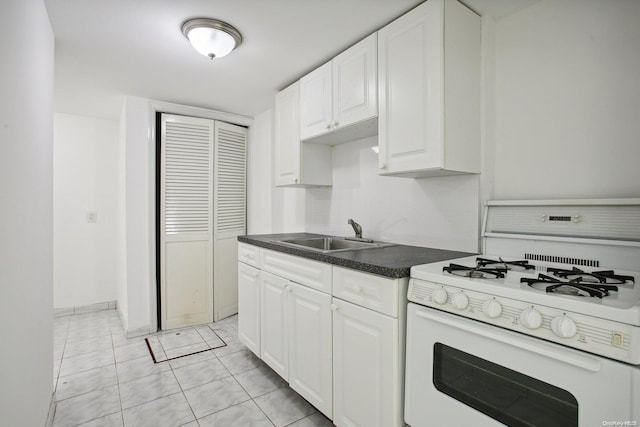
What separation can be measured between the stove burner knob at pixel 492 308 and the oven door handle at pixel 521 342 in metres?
0.05

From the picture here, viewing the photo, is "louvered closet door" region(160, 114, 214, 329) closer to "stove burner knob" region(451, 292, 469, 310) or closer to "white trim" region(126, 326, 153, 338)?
"white trim" region(126, 326, 153, 338)

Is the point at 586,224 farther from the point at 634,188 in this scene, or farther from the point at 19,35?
the point at 19,35

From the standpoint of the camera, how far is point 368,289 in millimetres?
1438

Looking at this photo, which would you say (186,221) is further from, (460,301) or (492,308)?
(492,308)

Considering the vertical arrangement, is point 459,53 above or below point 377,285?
above

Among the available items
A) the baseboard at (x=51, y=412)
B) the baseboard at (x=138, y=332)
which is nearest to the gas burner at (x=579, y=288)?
the baseboard at (x=51, y=412)

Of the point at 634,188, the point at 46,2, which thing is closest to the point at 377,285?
the point at 634,188

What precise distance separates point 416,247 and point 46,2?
94.3 inches

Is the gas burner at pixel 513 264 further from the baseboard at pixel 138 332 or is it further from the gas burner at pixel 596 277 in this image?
the baseboard at pixel 138 332

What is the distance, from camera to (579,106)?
58.4 inches

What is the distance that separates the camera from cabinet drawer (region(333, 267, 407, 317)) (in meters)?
1.33

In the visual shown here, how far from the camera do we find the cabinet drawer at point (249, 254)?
2332 millimetres

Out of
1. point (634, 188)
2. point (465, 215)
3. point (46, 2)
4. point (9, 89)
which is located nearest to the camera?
point (9, 89)

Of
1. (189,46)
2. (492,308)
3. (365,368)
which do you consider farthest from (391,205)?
(189,46)
